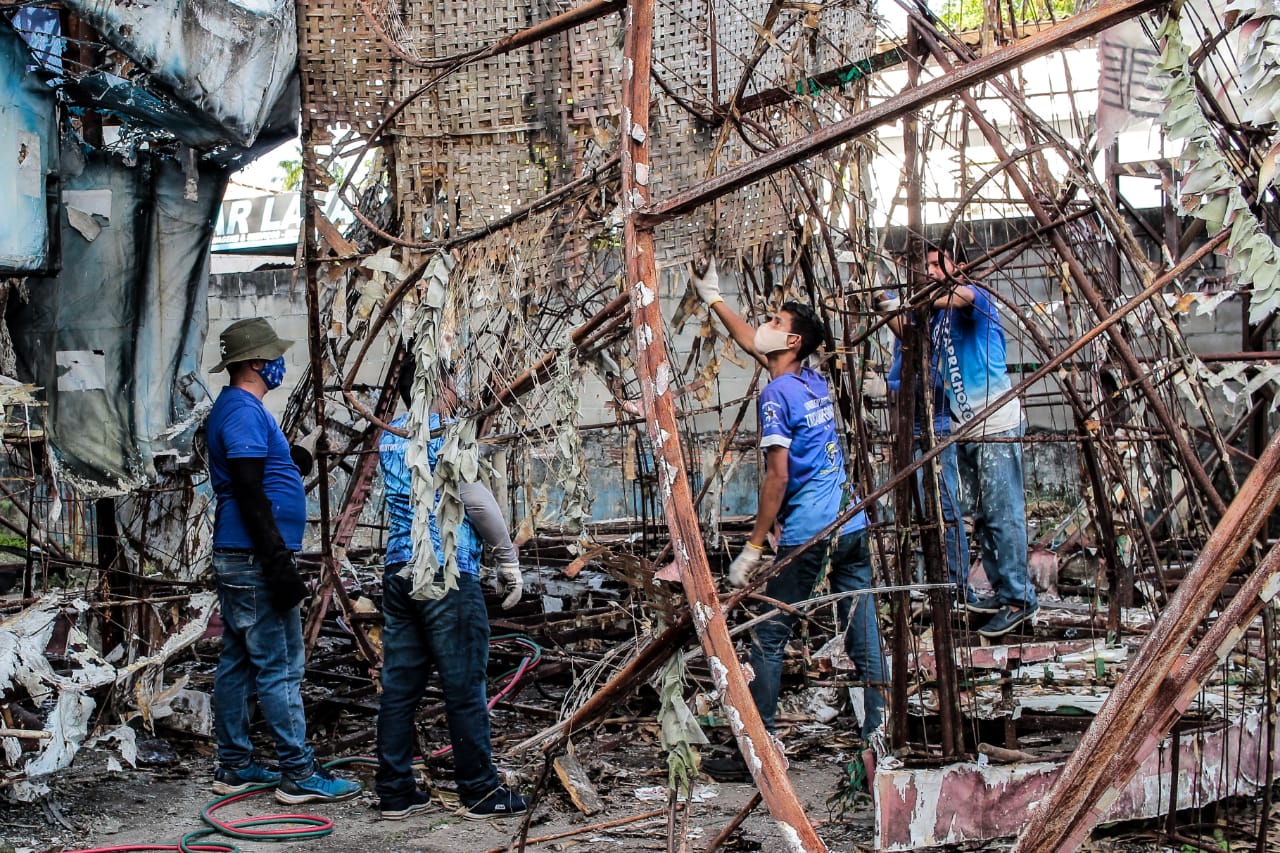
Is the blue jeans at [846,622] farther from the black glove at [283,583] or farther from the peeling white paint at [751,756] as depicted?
the peeling white paint at [751,756]

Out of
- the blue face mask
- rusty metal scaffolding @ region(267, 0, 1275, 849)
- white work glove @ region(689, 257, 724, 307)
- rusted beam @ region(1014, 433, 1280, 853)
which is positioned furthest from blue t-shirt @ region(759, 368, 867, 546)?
rusted beam @ region(1014, 433, 1280, 853)

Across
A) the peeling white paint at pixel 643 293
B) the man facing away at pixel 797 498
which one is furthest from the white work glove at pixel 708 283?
the peeling white paint at pixel 643 293

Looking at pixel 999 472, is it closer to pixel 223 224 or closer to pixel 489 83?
pixel 489 83

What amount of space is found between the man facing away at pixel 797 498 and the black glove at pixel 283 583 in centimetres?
184

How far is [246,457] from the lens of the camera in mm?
4992

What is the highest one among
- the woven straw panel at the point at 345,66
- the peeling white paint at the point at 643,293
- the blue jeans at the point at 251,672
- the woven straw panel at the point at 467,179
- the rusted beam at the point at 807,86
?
the woven straw panel at the point at 345,66

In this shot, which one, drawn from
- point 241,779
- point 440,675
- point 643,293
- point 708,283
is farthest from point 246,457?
point 643,293

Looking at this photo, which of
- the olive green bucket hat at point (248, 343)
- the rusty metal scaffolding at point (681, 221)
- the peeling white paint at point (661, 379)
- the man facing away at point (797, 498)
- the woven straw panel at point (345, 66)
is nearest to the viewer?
the peeling white paint at point (661, 379)

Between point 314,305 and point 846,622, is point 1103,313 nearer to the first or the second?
point 846,622

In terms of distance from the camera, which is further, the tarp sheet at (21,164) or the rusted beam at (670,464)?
the tarp sheet at (21,164)

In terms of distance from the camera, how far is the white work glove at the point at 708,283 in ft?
16.3

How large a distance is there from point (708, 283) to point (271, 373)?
2057 millimetres

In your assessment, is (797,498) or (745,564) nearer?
(745,564)

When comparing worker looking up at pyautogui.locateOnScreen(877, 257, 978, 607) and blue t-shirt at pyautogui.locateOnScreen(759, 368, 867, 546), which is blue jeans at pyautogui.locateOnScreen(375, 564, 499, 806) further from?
worker looking up at pyautogui.locateOnScreen(877, 257, 978, 607)
